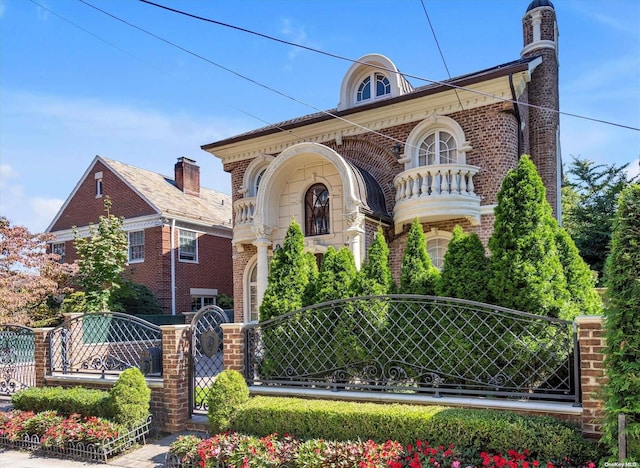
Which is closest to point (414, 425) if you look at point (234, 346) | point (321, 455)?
point (321, 455)

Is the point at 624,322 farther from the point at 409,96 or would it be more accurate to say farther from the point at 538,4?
the point at 538,4

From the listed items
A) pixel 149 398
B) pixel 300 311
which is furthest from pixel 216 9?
pixel 149 398

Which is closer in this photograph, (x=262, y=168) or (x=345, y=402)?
(x=345, y=402)

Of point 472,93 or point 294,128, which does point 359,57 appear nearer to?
point 294,128

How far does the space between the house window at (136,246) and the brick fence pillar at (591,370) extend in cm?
1854

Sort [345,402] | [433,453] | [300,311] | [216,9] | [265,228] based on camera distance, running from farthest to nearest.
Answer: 1. [265,228]
2. [216,9]
3. [300,311]
4. [345,402]
5. [433,453]

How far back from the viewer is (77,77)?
303 inches

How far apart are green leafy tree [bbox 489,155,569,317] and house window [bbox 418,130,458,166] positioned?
20.3 feet

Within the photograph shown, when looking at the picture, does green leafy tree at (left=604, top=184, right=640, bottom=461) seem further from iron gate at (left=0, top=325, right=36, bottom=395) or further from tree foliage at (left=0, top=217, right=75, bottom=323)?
tree foliage at (left=0, top=217, right=75, bottom=323)

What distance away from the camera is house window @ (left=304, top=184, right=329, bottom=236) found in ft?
44.2

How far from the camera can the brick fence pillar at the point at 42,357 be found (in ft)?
29.0

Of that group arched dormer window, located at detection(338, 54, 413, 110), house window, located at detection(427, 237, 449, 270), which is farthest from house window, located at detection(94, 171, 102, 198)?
house window, located at detection(427, 237, 449, 270)

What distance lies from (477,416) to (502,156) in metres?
8.19

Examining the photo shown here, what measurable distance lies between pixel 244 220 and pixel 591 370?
450 inches
